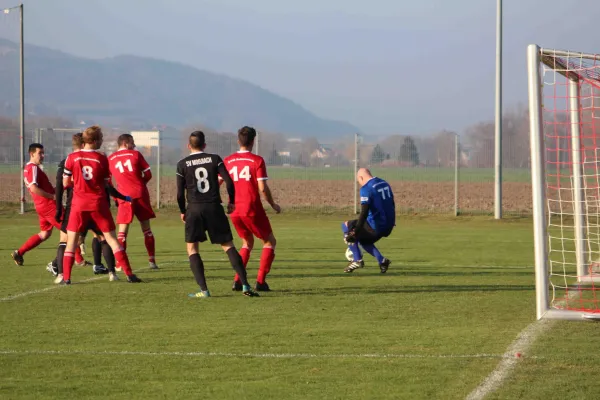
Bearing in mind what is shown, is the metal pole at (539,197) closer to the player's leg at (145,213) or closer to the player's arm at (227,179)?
the player's arm at (227,179)

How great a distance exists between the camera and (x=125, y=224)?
50.3ft

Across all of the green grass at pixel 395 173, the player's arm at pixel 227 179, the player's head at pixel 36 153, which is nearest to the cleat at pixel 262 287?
the player's arm at pixel 227 179

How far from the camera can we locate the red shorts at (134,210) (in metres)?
15.2

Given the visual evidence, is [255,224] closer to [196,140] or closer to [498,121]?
[196,140]

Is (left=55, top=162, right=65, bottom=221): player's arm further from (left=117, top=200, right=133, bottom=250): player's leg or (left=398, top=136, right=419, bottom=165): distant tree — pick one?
(left=398, top=136, right=419, bottom=165): distant tree

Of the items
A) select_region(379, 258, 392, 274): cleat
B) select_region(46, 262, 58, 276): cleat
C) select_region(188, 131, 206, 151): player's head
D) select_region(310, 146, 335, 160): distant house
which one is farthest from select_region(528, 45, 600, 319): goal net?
select_region(310, 146, 335, 160): distant house

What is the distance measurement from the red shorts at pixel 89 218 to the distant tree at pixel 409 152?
22.9 meters

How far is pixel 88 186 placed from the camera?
12.7 m

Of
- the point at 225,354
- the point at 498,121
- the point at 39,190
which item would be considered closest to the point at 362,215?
the point at 39,190

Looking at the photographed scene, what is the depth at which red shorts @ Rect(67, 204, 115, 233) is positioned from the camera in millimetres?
12727

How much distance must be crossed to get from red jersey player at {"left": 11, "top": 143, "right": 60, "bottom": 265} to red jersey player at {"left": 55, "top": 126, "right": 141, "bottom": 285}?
1.68 m

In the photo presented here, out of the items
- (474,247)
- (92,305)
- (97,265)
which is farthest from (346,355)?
(474,247)

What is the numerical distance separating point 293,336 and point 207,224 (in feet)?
9.39

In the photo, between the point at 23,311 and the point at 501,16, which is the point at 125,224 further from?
the point at 501,16
